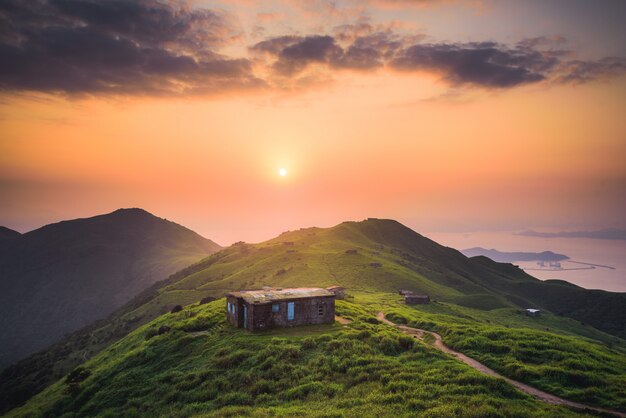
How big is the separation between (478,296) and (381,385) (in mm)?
97199

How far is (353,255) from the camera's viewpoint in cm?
12644

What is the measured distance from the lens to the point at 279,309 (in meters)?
44.8

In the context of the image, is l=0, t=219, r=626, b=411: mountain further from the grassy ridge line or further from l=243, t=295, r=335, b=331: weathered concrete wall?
l=243, t=295, r=335, b=331: weathered concrete wall

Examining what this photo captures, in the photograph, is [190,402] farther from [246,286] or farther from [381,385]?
[246,286]

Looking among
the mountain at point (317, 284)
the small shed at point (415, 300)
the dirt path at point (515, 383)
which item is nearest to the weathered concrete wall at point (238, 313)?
the mountain at point (317, 284)

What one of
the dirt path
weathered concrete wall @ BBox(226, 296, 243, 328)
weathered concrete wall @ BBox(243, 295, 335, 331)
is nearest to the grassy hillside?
weathered concrete wall @ BBox(226, 296, 243, 328)

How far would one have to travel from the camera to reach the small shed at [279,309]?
43.6 m

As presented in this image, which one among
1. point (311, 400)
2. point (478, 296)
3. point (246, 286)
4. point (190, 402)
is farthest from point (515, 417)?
point (478, 296)

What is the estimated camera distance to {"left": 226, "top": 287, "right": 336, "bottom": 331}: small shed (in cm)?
4362

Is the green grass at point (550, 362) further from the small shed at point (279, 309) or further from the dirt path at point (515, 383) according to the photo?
the small shed at point (279, 309)

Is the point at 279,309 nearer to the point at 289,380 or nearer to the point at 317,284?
the point at 289,380

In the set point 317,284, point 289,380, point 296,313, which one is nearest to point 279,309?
point 296,313

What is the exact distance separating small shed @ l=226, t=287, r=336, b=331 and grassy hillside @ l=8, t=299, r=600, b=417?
151cm

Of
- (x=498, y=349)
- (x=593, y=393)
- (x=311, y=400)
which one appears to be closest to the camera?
(x=593, y=393)
